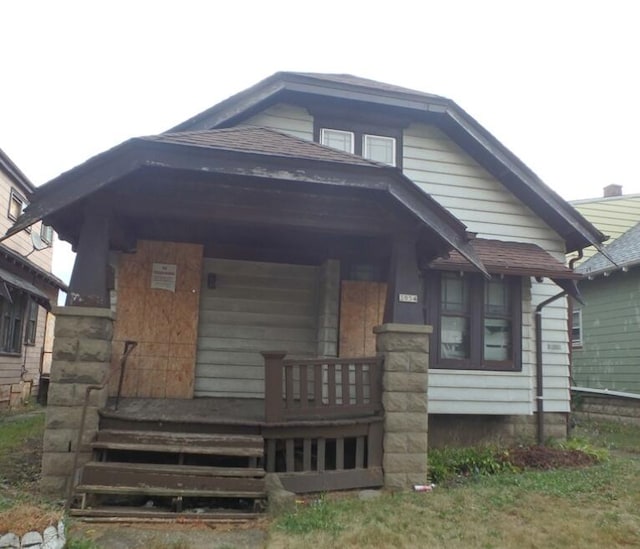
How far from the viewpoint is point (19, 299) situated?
14.3 meters

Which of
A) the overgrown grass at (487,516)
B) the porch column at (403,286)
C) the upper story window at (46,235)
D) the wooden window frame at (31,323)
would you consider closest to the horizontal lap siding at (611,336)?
the overgrown grass at (487,516)

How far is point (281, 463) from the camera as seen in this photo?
Result: 19.1ft

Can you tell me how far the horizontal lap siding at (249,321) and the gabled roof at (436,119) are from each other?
7.11ft

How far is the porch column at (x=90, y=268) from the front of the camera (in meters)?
5.26

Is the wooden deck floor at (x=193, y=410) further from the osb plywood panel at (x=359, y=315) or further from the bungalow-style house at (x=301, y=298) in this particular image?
the osb plywood panel at (x=359, y=315)

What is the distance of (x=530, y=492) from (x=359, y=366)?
83.5 inches

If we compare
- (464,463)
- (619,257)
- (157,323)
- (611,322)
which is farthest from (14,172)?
(611,322)

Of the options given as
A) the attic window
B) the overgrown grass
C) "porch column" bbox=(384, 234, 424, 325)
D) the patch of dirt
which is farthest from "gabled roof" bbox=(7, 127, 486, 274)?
the patch of dirt

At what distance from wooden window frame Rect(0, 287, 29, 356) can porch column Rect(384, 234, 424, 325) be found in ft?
34.8

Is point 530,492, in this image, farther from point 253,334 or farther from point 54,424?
point 54,424

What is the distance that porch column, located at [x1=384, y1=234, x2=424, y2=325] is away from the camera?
5.85 meters

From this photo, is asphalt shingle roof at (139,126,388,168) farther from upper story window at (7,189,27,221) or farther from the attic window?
upper story window at (7,189,27,221)

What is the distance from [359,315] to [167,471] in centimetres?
359

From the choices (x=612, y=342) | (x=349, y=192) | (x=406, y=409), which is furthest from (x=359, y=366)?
(x=612, y=342)
